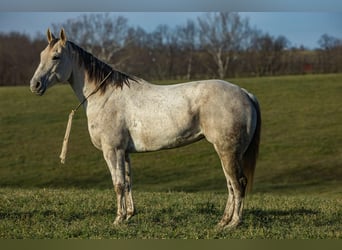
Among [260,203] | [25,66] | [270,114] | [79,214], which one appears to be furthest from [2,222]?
[270,114]

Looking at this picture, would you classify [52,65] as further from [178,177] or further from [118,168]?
[178,177]

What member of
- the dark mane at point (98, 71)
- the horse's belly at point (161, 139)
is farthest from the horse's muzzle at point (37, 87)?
the horse's belly at point (161, 139)

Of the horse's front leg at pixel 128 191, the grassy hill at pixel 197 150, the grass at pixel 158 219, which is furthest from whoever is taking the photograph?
the grassy hill at pixel 197 150

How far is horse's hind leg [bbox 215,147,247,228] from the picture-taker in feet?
21.6

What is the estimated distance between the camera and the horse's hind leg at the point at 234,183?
660 cm

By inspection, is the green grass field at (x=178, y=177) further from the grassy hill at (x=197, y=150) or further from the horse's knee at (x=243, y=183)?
the horse's knee at (x=243, y=183)

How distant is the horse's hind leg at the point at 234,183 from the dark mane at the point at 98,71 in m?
1.73

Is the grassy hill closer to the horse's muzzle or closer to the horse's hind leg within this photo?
the horse's hind leg

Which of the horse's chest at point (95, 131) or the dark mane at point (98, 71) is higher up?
the dark mane at point (98, 71)

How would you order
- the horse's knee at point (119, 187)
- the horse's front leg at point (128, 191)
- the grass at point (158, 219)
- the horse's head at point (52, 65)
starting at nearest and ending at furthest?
the grass at point (158, 219) < the horse's head at point (52, 65) < the horse's knee at point (119, 187) < the horse's front leg at point (128, 191)

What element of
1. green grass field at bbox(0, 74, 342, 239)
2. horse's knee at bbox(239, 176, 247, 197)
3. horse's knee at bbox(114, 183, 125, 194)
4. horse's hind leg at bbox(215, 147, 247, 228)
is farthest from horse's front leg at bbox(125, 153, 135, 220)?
horse's knee at bbox(239, 176, 247, 197)

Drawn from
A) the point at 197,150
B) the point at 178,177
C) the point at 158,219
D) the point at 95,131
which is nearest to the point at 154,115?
the point at 95,131

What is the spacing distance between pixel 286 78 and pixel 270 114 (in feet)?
15.5

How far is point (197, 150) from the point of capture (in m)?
25.1
